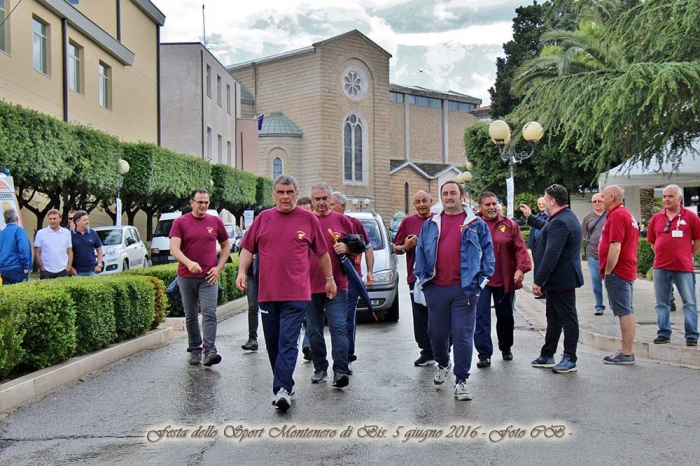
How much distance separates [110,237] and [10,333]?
50.4 feet

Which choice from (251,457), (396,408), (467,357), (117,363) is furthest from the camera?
(117,363)

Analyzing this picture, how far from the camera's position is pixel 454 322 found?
6758 millimetres

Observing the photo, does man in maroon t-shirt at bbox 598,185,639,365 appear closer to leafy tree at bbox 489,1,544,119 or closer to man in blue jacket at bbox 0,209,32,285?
man in blue jacket at bbox 0,209,32,285

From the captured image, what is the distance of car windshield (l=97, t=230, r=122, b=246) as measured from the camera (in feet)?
70.4

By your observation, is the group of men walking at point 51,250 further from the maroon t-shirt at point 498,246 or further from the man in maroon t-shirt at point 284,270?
the maroon t-shirt at point 498,246

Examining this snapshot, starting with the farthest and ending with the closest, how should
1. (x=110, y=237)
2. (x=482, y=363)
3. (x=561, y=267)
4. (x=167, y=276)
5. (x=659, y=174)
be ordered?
(x=110, y=237) < (x=659, y=174) < (x=167, y=276) < (x=482, y=363) < (x=561, y=267)

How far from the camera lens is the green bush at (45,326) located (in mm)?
7301

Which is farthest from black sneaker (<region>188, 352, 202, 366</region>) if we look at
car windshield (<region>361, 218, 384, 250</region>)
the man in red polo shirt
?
the man in red polo shirt

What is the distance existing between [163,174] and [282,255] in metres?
22.8

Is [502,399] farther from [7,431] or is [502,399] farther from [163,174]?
[163,174]

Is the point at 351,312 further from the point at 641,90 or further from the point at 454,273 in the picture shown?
the point at 641,90

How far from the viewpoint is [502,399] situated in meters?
6.56

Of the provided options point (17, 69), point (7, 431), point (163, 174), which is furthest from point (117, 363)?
point (163, 174)

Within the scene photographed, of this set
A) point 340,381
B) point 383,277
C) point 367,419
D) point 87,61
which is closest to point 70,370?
point 340,381
